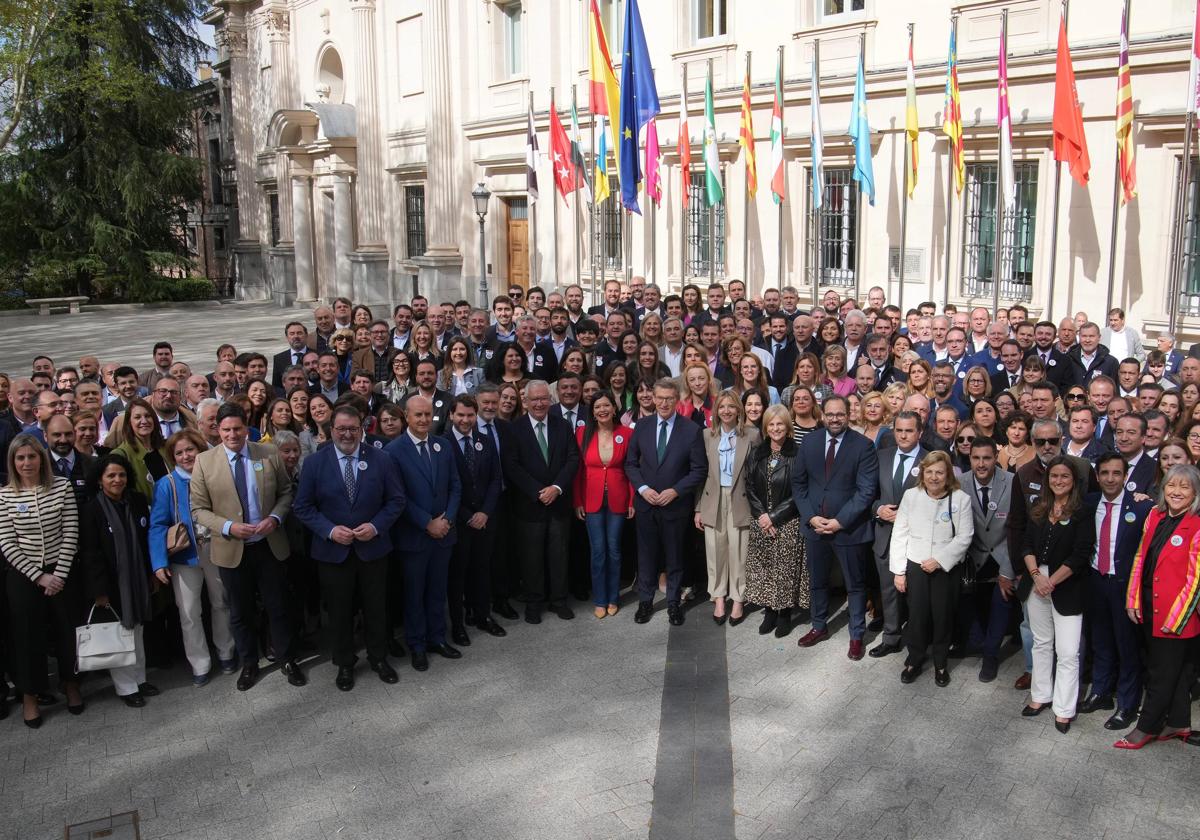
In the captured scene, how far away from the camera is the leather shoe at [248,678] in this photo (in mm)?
6770

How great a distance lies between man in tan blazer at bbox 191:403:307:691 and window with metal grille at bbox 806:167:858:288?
1082 centimetres

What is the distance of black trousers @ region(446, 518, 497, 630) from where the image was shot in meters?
7.50

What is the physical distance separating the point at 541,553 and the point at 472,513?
2.40ft

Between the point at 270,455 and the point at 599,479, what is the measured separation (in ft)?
8.05

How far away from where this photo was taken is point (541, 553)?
26.0ft

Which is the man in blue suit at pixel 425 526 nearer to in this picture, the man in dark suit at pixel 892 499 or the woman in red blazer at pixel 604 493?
the woman in red blazer at pixel 604 493

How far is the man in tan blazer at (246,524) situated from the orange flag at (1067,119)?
990 cm

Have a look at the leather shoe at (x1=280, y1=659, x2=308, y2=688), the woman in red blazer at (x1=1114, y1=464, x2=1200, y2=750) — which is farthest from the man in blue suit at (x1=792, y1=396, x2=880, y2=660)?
the leather shoe at (x1=280, y1=659, x2=308, y2=688)

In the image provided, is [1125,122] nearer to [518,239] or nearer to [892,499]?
[892,499]

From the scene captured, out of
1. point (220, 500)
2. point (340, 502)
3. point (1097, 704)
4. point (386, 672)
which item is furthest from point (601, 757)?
point (1097, 704)

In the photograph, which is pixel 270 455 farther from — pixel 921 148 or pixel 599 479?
pixel 921 148

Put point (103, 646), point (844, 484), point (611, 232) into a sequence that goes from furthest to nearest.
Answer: point (611, 232) < point (844, 484) < point (103, 646)

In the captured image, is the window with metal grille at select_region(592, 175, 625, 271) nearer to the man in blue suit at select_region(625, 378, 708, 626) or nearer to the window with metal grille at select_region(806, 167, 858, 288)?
the window with metal grille at select_region(806, 167, 858, 288)

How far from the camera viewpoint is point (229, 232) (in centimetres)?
4262
